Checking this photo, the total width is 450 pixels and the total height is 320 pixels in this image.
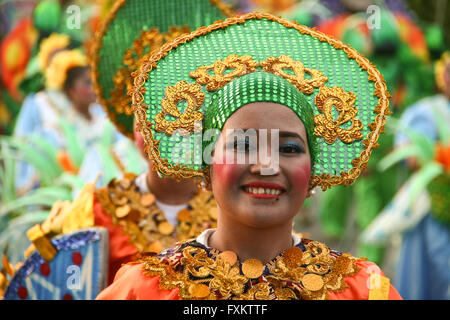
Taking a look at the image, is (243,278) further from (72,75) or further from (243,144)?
(72,75)

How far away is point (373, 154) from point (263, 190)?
19.2 ft

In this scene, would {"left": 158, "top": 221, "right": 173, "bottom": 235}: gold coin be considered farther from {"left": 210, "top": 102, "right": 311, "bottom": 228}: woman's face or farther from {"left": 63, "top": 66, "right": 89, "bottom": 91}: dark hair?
{"left": 63, "top": 66, "right": 89, "bottom": 91}: dark hair

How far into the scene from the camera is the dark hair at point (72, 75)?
8.47 meters

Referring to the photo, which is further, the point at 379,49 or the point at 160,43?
the point at 379,49

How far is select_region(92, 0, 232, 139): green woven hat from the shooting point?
396 cm

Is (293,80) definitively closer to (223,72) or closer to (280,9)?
(223,72)

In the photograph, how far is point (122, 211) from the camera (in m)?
3.74

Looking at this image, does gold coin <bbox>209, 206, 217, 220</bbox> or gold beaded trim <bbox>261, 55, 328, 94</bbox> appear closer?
gold beaded trim <bbox>261, 55, 328, 94</bbox>

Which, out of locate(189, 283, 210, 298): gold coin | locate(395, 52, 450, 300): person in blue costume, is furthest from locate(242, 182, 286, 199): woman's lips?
locate(395, 52, 450, 300): person in blue costume

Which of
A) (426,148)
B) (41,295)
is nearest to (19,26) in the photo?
(426,148)

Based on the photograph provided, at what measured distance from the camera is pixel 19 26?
11.2 m

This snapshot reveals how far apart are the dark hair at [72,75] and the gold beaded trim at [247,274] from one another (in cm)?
603

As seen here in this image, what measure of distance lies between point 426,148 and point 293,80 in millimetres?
4217

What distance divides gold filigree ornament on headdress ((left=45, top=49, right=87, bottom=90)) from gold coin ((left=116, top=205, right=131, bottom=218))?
16.2 ft
